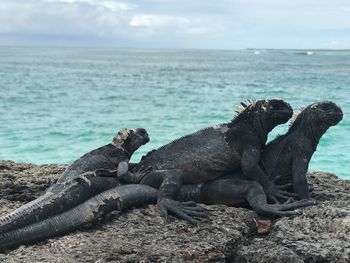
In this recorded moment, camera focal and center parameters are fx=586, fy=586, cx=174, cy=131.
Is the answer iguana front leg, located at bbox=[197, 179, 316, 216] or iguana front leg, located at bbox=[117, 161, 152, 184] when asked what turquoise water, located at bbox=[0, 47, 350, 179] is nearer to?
iguana front leg, located at bbox=[197, 179, 316, 216]

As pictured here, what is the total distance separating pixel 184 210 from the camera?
4414 millimetres

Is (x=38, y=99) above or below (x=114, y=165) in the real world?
below

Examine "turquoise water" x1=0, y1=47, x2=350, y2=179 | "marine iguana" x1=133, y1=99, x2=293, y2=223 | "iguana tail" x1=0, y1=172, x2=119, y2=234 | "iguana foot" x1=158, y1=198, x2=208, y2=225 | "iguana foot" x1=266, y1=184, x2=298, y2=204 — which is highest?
"marine iguana" x1=133, y1=99, x2=293, y2=223

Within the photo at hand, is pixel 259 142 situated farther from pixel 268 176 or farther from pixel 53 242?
pixel 53 242

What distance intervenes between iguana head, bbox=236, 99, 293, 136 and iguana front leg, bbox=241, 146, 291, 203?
217 mm

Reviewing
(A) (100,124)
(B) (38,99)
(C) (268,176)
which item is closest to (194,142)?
(C) (268,176)

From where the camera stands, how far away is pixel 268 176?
194 inches

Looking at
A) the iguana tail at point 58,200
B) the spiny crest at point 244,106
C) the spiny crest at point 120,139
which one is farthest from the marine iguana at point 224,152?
the iguana tail at point 58,200

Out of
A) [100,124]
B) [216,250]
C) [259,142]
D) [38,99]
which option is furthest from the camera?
[38,99]

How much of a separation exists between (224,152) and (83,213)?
1277 mm

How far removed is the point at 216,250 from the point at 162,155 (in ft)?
3.85

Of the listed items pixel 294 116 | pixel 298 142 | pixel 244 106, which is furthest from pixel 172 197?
pixel 294 116

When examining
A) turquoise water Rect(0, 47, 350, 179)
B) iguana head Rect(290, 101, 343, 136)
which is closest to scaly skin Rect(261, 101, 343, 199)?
iguana head Rect(290, 101, 343, 136)

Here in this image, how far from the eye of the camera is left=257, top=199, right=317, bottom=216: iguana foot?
4.44 m
